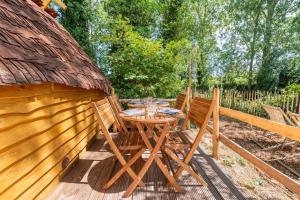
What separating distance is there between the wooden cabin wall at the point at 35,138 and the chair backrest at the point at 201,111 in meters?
1.92

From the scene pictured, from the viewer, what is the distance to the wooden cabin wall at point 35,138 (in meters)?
2.10

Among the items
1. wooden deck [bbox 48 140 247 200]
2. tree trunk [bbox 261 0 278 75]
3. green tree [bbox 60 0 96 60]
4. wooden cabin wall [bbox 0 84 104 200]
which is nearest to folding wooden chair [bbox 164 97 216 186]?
wooden deck [bbox 48 140 247 200]

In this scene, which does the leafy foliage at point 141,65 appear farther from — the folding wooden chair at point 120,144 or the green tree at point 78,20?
the folding wooden chair at point 120,144

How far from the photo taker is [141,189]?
3.02 m

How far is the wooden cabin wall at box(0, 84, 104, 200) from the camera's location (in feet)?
6.90

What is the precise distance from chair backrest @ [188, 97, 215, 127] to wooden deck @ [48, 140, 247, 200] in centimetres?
82

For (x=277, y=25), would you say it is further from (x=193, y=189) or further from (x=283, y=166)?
(x=193, y=189)

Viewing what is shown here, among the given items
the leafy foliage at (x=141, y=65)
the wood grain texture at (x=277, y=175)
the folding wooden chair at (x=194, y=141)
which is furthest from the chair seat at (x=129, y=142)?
the leafy foliage at (x=141, y=65)

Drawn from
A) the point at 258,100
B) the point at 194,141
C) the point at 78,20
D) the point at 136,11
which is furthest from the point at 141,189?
the point at 258,100

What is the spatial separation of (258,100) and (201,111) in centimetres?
849

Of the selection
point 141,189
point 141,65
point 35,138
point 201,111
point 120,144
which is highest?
point 141,65

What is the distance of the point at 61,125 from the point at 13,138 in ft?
4.00

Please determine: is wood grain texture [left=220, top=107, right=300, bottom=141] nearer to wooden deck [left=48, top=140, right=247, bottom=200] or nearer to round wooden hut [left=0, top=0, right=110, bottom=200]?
wooden deck [left=48, top=140, right=247, bottom=200]

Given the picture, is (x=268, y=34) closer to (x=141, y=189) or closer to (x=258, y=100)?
(x=258, y=100)
